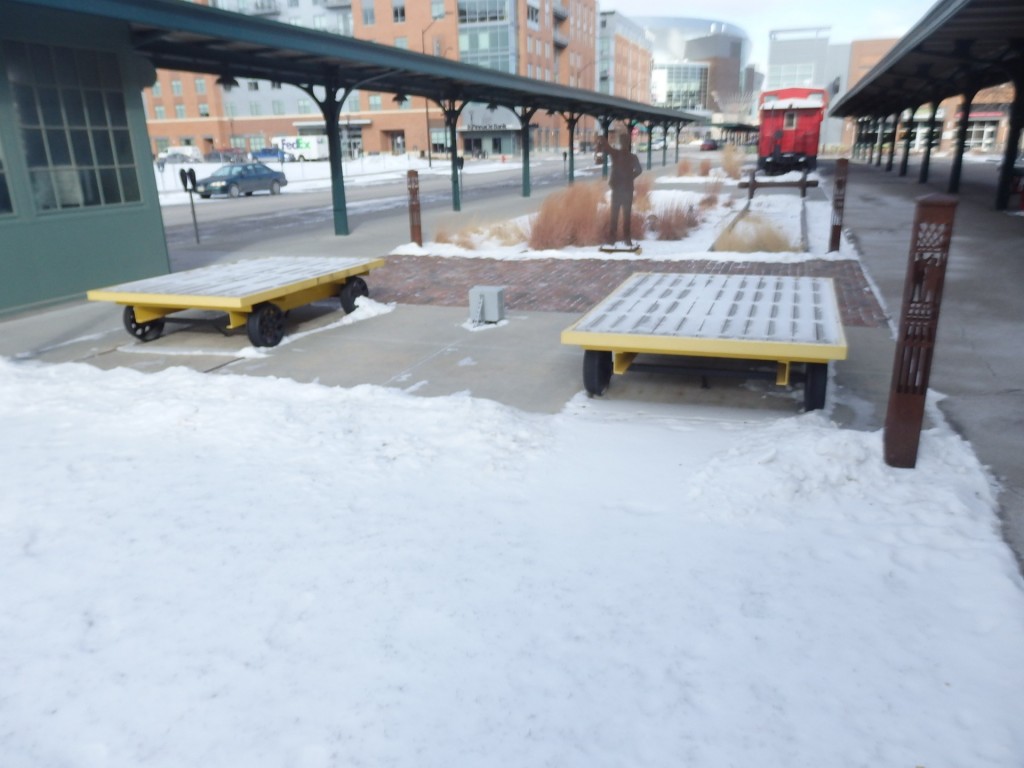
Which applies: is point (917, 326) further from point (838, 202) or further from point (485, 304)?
point (838, 202)

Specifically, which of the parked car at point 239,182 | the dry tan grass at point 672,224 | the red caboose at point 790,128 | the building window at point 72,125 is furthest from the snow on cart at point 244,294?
the red caboose at point 790,128

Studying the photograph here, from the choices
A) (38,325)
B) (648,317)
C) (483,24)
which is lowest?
(38,325)

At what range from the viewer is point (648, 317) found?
6.48m

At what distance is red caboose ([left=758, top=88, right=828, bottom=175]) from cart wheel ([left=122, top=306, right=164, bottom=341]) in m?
32.8

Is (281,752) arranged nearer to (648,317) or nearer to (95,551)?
(95,551)

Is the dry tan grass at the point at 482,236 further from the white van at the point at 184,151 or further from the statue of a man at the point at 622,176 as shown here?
the white van at the point at 184,151

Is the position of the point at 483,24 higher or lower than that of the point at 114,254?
higher

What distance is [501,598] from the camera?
3482 mm

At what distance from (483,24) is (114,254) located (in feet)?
254

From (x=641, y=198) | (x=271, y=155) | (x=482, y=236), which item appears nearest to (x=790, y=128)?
(x=641, y=198)

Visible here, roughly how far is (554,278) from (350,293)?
140 inches

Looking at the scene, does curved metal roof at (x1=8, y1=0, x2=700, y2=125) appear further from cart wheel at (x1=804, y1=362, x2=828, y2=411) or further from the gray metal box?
cart wheel at (x1=804, y1=362, x2=828, y2=411)

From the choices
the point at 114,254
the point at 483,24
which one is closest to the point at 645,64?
the point at 483,24

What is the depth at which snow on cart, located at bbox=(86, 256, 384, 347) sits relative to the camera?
25.2 feet
